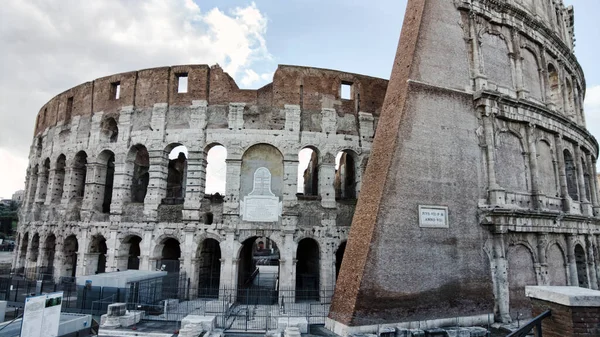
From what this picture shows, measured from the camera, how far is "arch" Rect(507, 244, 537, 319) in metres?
12.7

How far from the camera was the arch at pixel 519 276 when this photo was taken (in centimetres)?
1266

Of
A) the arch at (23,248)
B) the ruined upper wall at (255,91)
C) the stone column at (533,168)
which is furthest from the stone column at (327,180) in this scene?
the arch at (23,248)

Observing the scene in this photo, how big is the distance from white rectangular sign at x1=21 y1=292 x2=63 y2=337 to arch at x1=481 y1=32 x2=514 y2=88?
16380 millimetres

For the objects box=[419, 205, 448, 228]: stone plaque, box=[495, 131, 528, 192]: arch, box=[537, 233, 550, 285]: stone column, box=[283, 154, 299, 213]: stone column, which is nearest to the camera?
box=[419, 205, 448, 228]: stone plaque

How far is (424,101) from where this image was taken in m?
12.6

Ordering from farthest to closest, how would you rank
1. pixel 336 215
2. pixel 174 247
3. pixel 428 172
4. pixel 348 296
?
1. pixel 174 247
2. pixel 336 215
3. pixel 428 172
4. pixel 348 296

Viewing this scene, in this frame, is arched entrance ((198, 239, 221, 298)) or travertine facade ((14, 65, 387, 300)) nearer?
travertine facade ((14, 65, 387, 300))

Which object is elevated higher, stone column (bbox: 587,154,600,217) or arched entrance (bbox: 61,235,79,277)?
stone column (bbox: 587,154,600,217)

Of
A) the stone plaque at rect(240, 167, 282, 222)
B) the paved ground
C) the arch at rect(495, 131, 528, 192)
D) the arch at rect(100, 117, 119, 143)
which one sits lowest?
the paved ground

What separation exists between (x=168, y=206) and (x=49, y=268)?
30.3 feet

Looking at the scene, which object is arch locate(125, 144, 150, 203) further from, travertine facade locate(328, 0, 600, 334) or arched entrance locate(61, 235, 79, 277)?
travertine facade locate(328, 0, 600, 334)

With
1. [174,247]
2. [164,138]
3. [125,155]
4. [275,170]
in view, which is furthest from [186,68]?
[174,247]

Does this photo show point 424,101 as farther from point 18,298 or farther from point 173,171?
point 18,298

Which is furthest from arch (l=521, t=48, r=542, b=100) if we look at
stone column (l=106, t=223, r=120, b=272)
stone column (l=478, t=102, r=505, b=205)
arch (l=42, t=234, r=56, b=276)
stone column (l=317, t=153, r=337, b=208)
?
arch (l=42, t=234, r=56, b=276)
